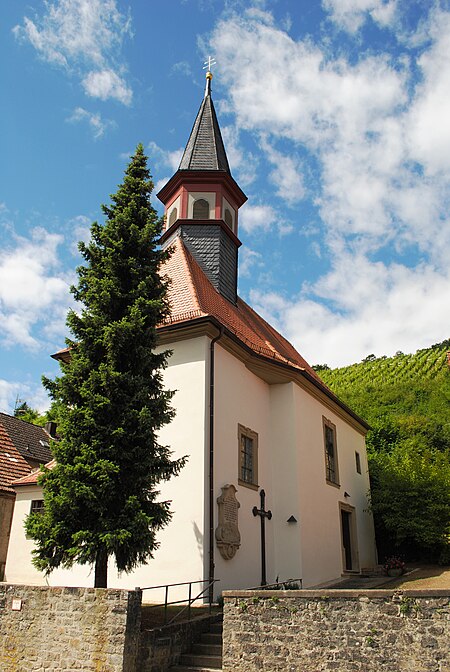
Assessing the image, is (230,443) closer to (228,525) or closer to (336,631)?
(228,525)

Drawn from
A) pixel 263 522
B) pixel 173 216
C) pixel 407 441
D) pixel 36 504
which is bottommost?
pixel 263 522

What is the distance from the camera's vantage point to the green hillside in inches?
744

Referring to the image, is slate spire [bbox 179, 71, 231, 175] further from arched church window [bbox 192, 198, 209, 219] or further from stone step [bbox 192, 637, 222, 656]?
stone step [bbox 192, 637, 222, 656]

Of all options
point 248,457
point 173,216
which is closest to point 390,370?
point 173,216

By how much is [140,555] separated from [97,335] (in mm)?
Answer: 3710

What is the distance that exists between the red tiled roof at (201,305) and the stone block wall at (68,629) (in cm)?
668

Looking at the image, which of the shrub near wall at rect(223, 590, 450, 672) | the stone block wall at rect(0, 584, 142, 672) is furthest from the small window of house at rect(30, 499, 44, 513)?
the shrub near wall at rect(223, 590, 450, 672)

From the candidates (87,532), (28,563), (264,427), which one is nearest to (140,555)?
(87,532)

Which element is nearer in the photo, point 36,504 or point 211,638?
point 211,638

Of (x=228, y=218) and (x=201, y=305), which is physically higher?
(x=228, y=218)

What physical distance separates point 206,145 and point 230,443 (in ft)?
43.1

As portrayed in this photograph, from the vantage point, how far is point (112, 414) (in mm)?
9305

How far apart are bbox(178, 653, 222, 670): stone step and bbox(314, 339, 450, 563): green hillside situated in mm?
11803

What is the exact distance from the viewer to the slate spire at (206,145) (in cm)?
2103
